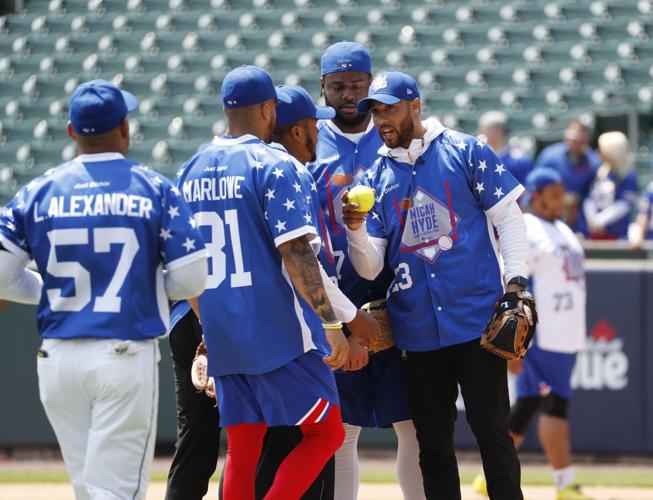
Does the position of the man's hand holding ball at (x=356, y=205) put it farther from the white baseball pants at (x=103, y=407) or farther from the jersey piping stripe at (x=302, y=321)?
the white baseball pants at (x=103, y=407)

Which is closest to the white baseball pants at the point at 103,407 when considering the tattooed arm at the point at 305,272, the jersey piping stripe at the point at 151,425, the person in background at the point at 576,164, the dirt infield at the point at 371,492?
the jersey piping stripe at the point at 151,425

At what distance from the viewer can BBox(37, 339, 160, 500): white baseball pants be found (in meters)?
3.86

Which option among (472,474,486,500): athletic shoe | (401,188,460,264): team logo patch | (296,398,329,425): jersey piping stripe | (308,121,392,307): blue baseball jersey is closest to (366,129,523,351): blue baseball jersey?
(401,188,460,264): team logo patch

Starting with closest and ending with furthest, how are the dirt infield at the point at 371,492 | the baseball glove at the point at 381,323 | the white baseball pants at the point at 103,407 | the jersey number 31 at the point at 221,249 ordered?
the white baseball pants at the point at 103,407 → the jersey number 31 at the point at 221,249 → the baseball glove at the point at 381,323 → the dirt infield at the point at 371,492

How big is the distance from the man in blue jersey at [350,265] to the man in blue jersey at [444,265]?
183 millimetres

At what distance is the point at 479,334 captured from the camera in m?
4.84

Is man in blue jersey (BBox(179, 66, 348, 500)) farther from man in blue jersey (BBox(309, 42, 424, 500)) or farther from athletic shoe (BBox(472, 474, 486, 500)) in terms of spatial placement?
athletic shoe (BBox(472, 474, 486, 500))

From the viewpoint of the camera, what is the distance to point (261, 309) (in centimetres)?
436

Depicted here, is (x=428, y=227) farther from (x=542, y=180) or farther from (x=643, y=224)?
(x=643, y=224)

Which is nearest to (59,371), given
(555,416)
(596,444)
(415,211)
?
(415,211)

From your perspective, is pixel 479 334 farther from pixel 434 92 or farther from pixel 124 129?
pixel 434 92

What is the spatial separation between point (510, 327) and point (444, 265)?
0.41 meters

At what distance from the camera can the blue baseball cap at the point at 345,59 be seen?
521cm

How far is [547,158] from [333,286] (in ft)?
20.8
